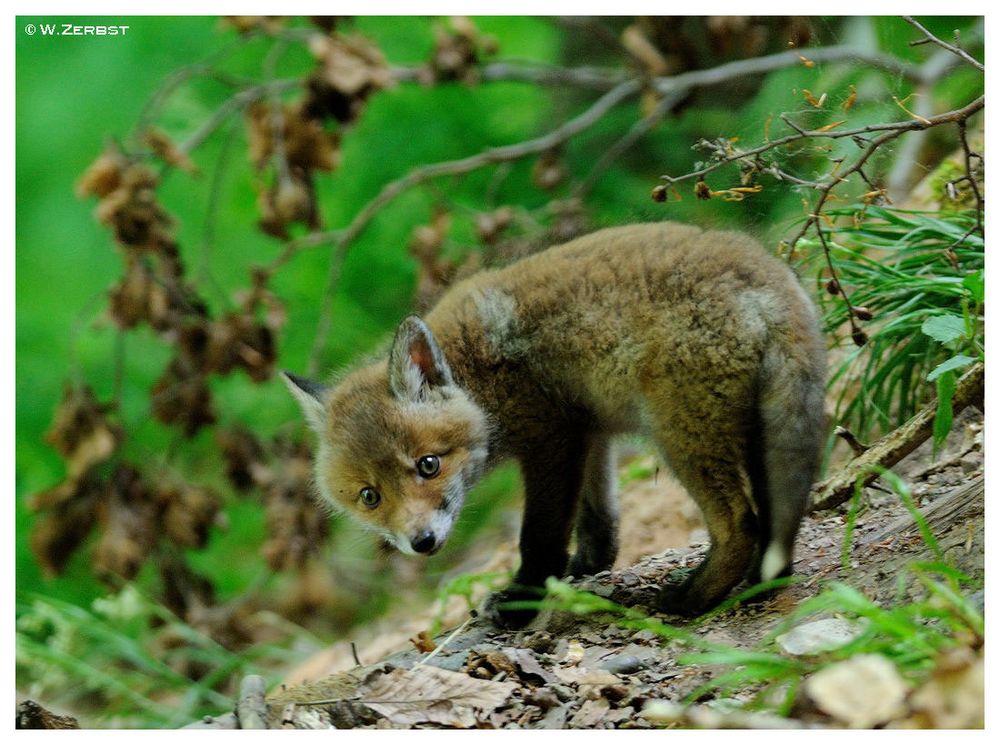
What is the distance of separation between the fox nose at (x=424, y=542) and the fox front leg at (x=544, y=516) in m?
0.37

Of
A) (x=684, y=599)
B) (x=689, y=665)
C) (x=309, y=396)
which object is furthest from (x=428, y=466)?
(x=689, y=665)

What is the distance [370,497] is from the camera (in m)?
3.14

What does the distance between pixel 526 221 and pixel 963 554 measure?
3.55 metres

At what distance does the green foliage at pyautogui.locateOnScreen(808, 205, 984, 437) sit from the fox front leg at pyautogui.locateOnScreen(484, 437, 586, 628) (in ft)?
3.25

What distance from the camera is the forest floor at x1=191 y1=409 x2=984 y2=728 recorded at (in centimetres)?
175

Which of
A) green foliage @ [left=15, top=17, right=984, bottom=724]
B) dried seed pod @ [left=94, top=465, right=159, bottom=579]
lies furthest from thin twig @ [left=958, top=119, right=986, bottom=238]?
dried seed pod @ [left=94, top=465, right=159, bottom=579]

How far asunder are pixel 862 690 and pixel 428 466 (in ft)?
5.44

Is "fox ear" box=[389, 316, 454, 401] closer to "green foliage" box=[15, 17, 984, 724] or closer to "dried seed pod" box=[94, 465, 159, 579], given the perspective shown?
"green foliage" box=[15, 17, 984, 724]

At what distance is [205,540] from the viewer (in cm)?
528

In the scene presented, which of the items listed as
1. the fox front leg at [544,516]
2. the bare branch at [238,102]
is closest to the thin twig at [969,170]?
the fox front leg at [544,516]

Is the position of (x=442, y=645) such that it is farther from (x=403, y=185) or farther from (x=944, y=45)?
(x=403, y=185)

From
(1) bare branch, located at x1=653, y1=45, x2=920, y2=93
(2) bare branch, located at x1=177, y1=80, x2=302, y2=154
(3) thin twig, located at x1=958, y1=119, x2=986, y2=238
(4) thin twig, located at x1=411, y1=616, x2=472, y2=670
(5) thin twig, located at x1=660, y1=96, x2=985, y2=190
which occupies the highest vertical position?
(2) bare branch, located at x1=177, y1=80, x2=302, y2=154

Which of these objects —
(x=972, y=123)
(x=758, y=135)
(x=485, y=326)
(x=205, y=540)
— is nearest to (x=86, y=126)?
(x=205, y=540)
